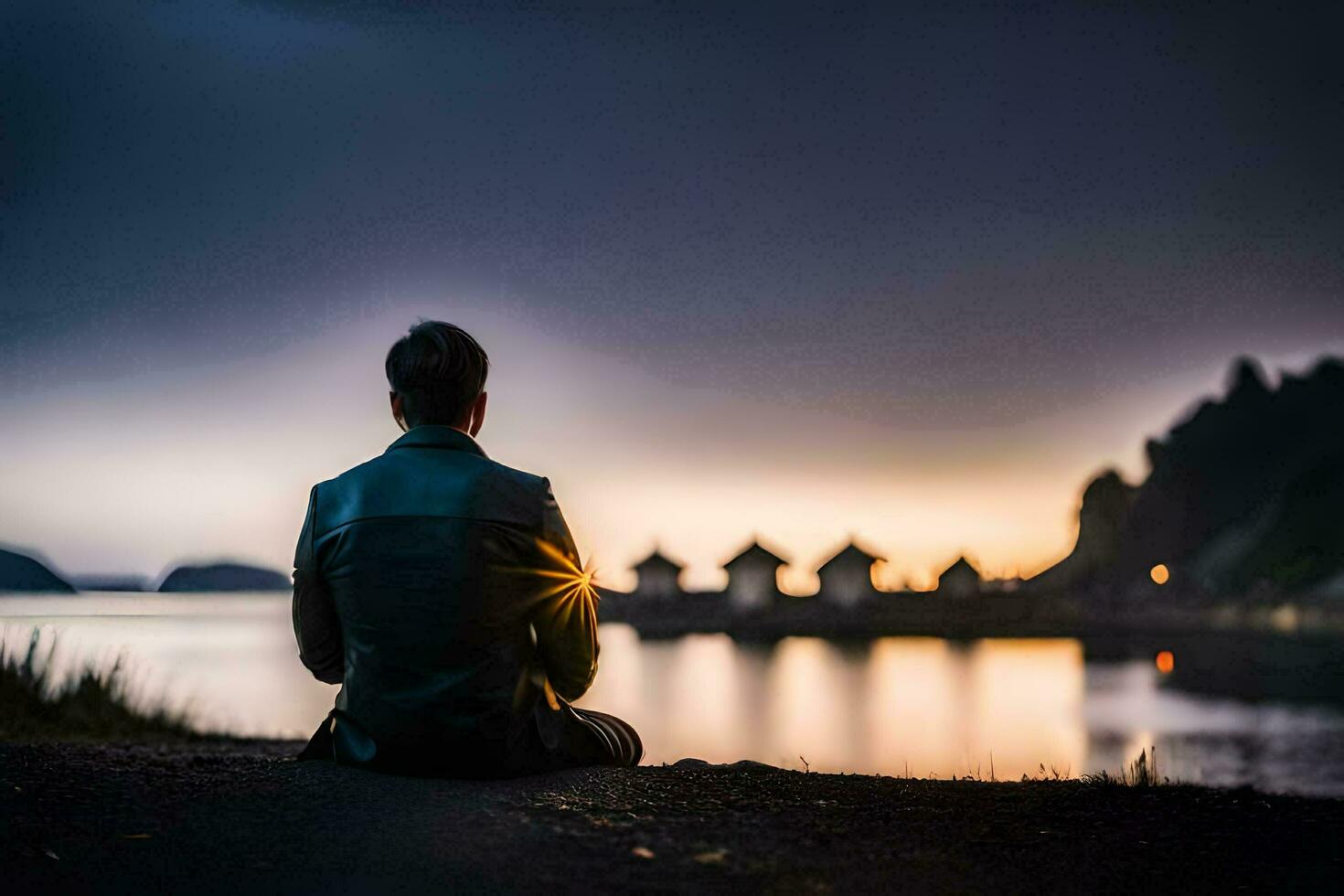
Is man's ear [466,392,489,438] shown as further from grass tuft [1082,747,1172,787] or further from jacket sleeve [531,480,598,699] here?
grass tuft [1082,747,1172,787]

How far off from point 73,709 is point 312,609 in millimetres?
7025

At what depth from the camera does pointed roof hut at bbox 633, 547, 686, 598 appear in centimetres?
10306

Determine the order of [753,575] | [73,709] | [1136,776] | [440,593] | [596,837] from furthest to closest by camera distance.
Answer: [753,575] → [73,709] → [1136,776] → [440,593] → [596,837]

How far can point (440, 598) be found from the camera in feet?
12.5

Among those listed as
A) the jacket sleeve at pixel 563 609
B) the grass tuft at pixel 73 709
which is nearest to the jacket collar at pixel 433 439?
the jacket sleeve at pixel 563 609

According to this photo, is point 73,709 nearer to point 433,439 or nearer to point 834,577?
point 433,439

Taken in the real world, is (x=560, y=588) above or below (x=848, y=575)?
below

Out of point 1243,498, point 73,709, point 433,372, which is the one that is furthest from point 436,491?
point 1243,498

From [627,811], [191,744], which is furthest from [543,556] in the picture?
[191,744]

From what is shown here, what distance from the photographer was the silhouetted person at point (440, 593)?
12.6 ft

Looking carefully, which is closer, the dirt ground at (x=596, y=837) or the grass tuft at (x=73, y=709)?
the dirt ground at (x=596, y=837)

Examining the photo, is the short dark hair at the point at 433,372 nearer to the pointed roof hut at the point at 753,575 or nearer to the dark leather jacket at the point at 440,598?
the dark leather jacket at the point at 440,598

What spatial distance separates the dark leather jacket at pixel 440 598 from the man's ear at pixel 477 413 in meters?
0.21

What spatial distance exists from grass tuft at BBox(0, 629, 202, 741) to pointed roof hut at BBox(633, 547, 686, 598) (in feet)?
306
